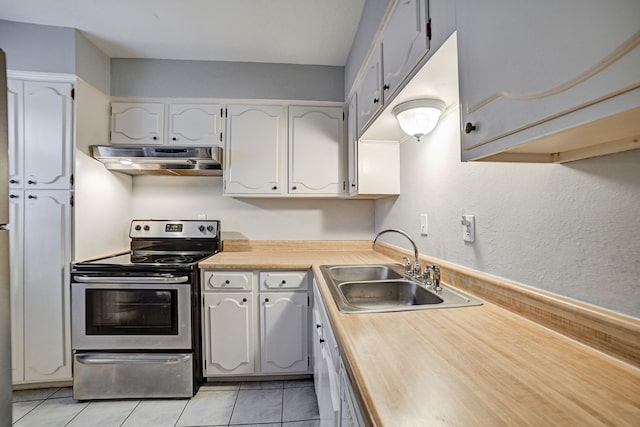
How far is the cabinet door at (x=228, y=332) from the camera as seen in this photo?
73.8 inches

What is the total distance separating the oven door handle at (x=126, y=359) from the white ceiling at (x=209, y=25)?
7.18 feet

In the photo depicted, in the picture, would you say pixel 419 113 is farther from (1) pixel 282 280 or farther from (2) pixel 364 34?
(1) pixel 282 280

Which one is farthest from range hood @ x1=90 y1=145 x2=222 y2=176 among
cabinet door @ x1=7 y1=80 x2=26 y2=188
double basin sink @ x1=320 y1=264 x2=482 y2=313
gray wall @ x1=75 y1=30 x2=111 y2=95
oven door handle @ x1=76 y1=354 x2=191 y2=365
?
oven door handle @ x1=76 y1=354 x2=191 y2=365

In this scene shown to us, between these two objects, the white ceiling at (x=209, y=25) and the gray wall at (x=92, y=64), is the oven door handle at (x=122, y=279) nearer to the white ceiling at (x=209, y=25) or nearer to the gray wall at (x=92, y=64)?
the gray wall at (x=92, y=64)

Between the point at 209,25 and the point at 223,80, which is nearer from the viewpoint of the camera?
the point at 209,25

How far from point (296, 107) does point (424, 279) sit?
168 cm

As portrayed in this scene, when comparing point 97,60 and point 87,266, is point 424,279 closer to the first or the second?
point 87,266

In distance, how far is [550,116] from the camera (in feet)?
1.51

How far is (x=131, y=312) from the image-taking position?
177cm

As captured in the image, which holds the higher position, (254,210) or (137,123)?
(137,123)

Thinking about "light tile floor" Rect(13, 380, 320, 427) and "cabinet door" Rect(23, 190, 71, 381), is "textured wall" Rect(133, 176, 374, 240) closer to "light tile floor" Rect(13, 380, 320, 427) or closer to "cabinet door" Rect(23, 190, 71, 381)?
"cabinet door" Rect(23, 190, 71, 381)

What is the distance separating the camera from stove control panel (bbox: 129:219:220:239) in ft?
7.47

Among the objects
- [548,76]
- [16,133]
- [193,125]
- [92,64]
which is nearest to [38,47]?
[92,64]

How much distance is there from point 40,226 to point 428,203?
245cm
